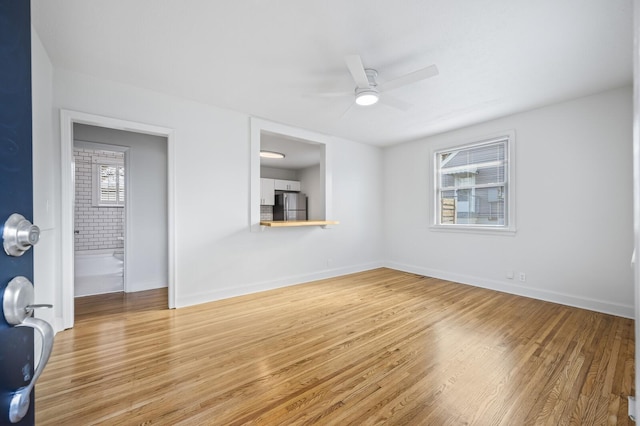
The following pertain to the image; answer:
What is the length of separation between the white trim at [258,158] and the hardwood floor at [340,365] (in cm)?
134

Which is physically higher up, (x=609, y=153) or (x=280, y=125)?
(x=280, y=125)

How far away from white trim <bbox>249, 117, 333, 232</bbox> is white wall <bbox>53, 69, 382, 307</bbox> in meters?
0.08

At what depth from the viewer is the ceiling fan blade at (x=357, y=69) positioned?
2.20 m

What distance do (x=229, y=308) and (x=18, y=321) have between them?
284 cm

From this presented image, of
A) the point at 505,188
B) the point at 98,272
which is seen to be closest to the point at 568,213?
the point at 505,188

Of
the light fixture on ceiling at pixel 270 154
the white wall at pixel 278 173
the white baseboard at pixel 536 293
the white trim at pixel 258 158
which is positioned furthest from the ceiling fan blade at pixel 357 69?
the white wall at pixel 278 173

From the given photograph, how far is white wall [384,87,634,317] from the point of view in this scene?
10.1 feet

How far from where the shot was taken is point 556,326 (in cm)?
277

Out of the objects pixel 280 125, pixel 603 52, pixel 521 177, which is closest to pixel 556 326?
pixel 521 177

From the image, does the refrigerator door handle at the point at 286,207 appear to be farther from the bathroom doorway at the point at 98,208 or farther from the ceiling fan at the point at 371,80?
the ceiling fan at the point at 371,80

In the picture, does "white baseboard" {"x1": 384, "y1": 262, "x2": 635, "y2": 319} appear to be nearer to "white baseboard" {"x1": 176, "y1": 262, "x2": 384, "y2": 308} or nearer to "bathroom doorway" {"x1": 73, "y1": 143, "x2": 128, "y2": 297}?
"white baseboard" {"x1": 176, "y1": 262, "x2": 384, "y2": 308}

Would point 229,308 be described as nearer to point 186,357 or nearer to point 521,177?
point 186,357

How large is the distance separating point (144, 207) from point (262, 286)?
2077 mm

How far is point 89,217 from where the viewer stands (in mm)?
6488
